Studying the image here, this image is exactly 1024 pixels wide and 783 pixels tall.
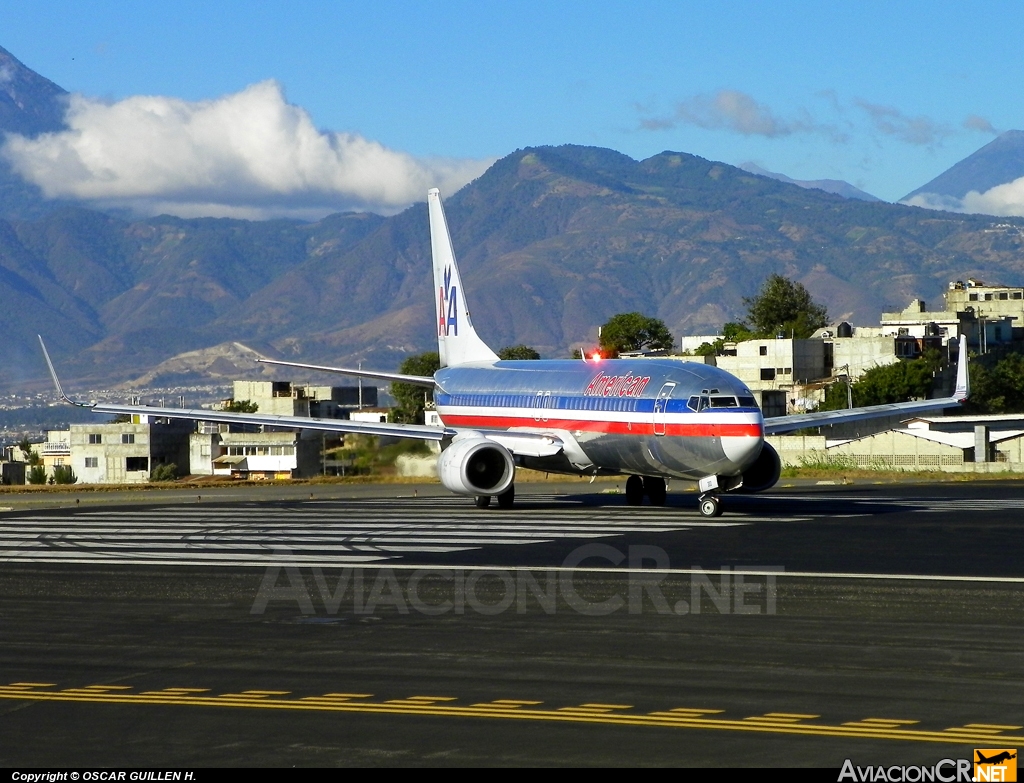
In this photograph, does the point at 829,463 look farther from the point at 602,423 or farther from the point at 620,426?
the point at 620,426

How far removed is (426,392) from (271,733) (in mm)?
167068

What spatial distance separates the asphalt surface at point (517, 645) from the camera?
12.6 meters

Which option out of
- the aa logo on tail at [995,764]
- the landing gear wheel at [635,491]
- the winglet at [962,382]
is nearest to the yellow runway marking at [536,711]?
the aa logo on tail at [995,764]

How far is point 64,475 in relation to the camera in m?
Result: 122

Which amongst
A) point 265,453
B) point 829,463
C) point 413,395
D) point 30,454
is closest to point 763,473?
point 829,463

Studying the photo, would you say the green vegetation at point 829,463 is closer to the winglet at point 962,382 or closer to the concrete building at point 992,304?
the winglet at point 962,382

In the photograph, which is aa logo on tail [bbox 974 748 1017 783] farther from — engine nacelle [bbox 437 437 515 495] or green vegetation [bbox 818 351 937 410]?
green vegetation [bbox 818 351 937 410]

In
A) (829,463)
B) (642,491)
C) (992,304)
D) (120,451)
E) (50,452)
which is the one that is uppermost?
(992,304)

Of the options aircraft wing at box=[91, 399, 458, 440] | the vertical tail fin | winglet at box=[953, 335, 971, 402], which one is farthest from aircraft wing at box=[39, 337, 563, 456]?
winglet at box=[953, 335, 971, 402]

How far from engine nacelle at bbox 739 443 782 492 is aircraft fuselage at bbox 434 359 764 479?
1.94 meters

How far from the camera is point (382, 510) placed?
4106 centimetres

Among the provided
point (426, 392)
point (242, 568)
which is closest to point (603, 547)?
point (242, 568)

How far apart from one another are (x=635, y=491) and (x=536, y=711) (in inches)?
1112

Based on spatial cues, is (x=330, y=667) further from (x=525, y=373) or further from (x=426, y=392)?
(x=426, y=392)
